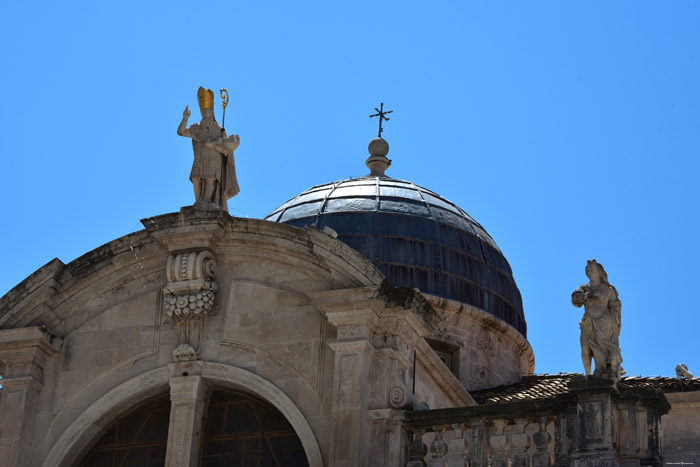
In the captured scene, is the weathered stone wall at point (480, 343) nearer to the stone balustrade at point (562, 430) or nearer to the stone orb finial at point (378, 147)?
the stone orb finial at point (378, 147)

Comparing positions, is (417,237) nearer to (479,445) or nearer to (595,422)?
(479,445)

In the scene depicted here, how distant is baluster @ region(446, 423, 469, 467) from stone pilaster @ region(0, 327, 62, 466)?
611 cm

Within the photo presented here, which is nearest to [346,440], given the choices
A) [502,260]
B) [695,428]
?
[695,428]

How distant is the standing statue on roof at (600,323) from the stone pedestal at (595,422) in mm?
247

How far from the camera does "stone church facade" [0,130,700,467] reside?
17812 millimetres

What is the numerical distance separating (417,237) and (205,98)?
726cm

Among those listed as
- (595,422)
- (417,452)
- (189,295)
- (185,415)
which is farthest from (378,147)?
(595,422)

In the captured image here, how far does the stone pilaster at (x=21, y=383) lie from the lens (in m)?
19.5

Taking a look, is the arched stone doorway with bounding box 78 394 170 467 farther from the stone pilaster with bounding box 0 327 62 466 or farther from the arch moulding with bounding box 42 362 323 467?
the stone pilaster with bounding box 0 327 62 466

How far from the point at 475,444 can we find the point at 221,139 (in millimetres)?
6168

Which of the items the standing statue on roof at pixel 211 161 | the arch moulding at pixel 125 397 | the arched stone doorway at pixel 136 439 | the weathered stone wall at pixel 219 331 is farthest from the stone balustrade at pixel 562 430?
the standing statue on roof at pixel 211 161

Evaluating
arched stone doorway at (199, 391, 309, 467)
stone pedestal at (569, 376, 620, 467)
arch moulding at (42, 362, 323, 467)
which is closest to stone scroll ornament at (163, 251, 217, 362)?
arch moulding at (42, 362, 323, 467)

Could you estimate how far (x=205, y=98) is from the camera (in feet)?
68.5

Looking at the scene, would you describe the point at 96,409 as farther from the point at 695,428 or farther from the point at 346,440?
the point at 695,428
